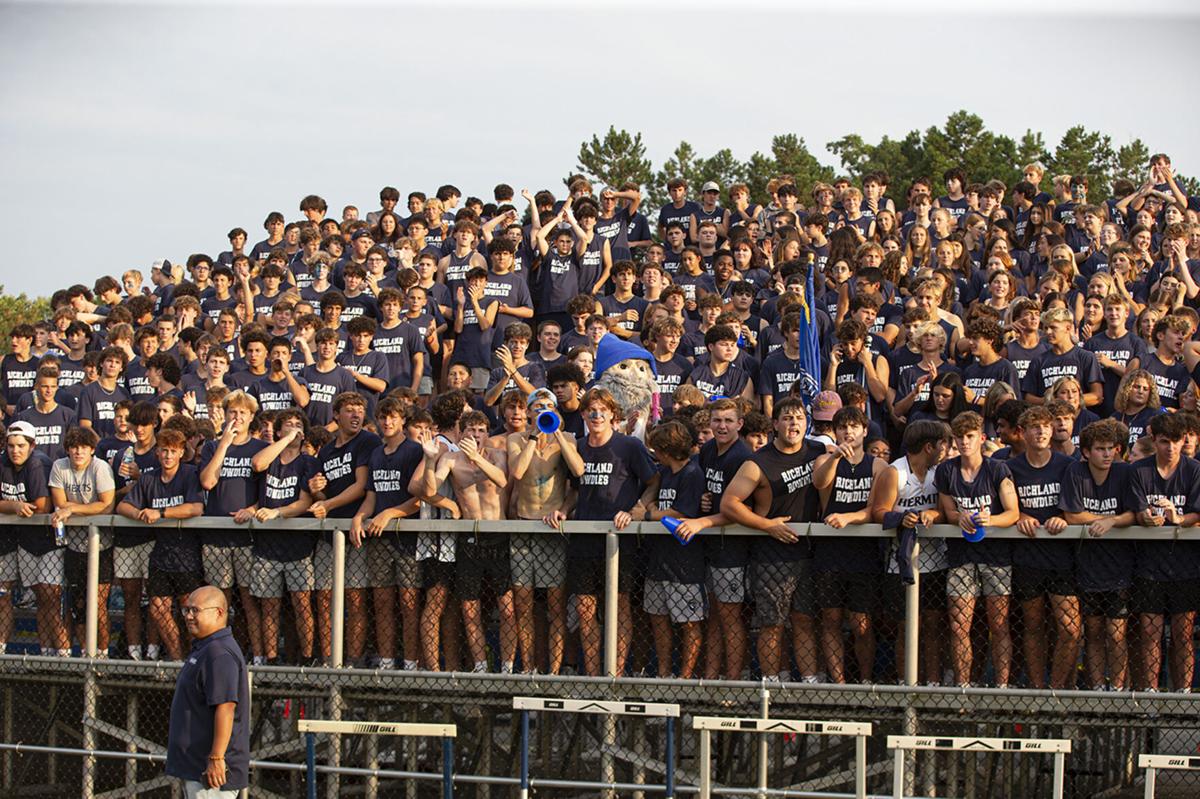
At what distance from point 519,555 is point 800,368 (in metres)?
3.55

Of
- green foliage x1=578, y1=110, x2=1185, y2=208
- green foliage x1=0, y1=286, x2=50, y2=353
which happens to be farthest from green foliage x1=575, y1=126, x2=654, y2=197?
green foliage x1=0, y1=286, x2=50, y2=353

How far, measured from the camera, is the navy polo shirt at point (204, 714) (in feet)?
27.6

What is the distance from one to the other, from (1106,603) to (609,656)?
120 inches

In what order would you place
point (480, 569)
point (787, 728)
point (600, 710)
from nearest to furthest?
point (787, 728) → point (600, 710) → point (480, 569)

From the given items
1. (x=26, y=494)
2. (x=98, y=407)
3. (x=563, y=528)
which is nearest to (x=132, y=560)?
(x=26, y=494)

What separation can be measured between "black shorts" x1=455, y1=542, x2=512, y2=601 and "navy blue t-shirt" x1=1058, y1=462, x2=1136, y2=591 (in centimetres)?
356

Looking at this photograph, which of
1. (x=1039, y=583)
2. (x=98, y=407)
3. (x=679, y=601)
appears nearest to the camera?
(x=1039, y=583)

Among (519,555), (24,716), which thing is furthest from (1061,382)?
(24,716)

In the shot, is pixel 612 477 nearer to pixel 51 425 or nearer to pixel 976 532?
pixel 976 532

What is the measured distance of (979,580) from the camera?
29.7 ft

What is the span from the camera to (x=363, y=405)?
10711 millimetres

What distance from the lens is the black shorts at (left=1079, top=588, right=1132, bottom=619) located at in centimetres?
889

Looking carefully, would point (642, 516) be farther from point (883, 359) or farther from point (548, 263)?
point (548, 263)

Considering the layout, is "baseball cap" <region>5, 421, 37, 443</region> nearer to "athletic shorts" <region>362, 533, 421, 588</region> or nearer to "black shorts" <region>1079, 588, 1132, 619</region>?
"athletic shorts" <region>362, 533, 421, 588</region>
